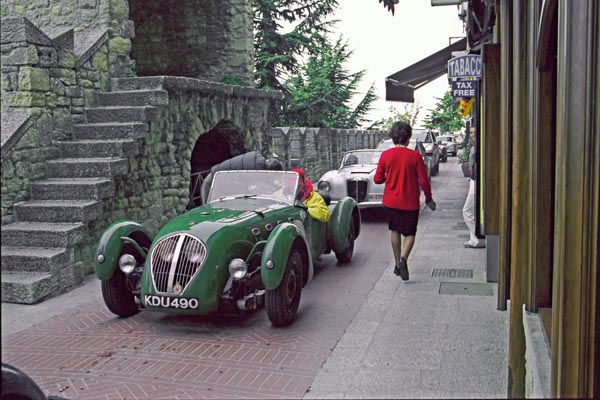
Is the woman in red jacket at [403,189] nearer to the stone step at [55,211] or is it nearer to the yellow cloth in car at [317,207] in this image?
the yellow cloth in car at [317,207]

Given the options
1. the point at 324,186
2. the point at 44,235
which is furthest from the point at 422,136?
the point at 44,235

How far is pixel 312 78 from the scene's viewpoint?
85.6 ft

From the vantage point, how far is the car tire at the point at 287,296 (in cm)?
582

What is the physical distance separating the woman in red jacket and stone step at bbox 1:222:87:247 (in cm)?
376

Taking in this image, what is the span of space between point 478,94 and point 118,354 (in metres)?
Result: 6.56

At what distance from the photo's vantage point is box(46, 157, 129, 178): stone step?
9016 millimetres

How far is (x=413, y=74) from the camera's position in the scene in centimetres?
1371

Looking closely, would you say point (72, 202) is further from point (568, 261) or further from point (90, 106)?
point (568, 261)

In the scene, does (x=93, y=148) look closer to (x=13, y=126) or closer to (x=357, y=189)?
(x=13, y=126)

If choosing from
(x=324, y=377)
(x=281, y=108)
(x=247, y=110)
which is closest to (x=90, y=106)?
(x=247, y=110)

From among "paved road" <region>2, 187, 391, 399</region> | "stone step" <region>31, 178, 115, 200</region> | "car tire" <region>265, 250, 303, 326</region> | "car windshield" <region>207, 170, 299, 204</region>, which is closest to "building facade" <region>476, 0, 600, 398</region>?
"paved road" <region>2, 187, 391, 399</region>

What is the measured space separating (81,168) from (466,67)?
18.6 feet

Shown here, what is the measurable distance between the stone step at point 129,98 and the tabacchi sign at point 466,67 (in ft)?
15.2

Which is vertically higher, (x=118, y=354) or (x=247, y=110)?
(x=247, y=110)
